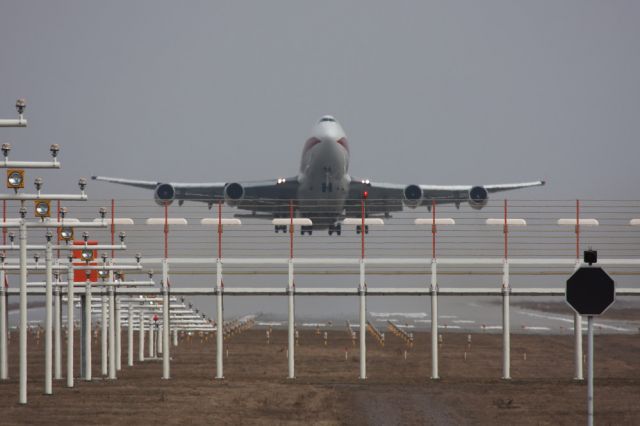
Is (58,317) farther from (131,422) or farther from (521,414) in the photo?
(521,414)

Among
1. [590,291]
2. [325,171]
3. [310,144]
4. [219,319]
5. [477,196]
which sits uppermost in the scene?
[310,144]

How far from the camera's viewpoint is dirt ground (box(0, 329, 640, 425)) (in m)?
25.9

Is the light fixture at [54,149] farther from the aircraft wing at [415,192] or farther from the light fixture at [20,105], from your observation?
the aircraft wing at [415,192]

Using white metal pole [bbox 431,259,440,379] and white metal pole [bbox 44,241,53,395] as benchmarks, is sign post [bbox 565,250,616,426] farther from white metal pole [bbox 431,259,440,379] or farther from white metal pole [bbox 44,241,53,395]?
white metal pole [bbox 431,259,440,379]

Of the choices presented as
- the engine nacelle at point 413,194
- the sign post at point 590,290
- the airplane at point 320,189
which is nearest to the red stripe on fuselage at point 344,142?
the airplane at point 320,189

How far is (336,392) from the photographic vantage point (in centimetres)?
3234

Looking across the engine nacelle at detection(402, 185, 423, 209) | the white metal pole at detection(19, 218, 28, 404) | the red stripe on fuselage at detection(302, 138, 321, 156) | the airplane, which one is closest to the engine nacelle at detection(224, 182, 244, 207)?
the airplane

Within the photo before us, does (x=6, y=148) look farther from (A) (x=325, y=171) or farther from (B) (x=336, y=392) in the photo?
(A) (x=325, y=171)

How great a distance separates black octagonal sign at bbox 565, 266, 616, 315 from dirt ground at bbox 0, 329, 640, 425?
6.76 m

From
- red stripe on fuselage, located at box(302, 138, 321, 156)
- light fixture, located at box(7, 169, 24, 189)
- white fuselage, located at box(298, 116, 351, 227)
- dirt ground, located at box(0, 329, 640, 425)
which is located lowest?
dirt ground, located at box(0, 329, 640, 425)

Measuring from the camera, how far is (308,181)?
78.8 m

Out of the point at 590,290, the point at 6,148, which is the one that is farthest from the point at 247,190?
the point at 590,290

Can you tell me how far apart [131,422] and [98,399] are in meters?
4.79

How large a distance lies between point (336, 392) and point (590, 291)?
14.4 m
